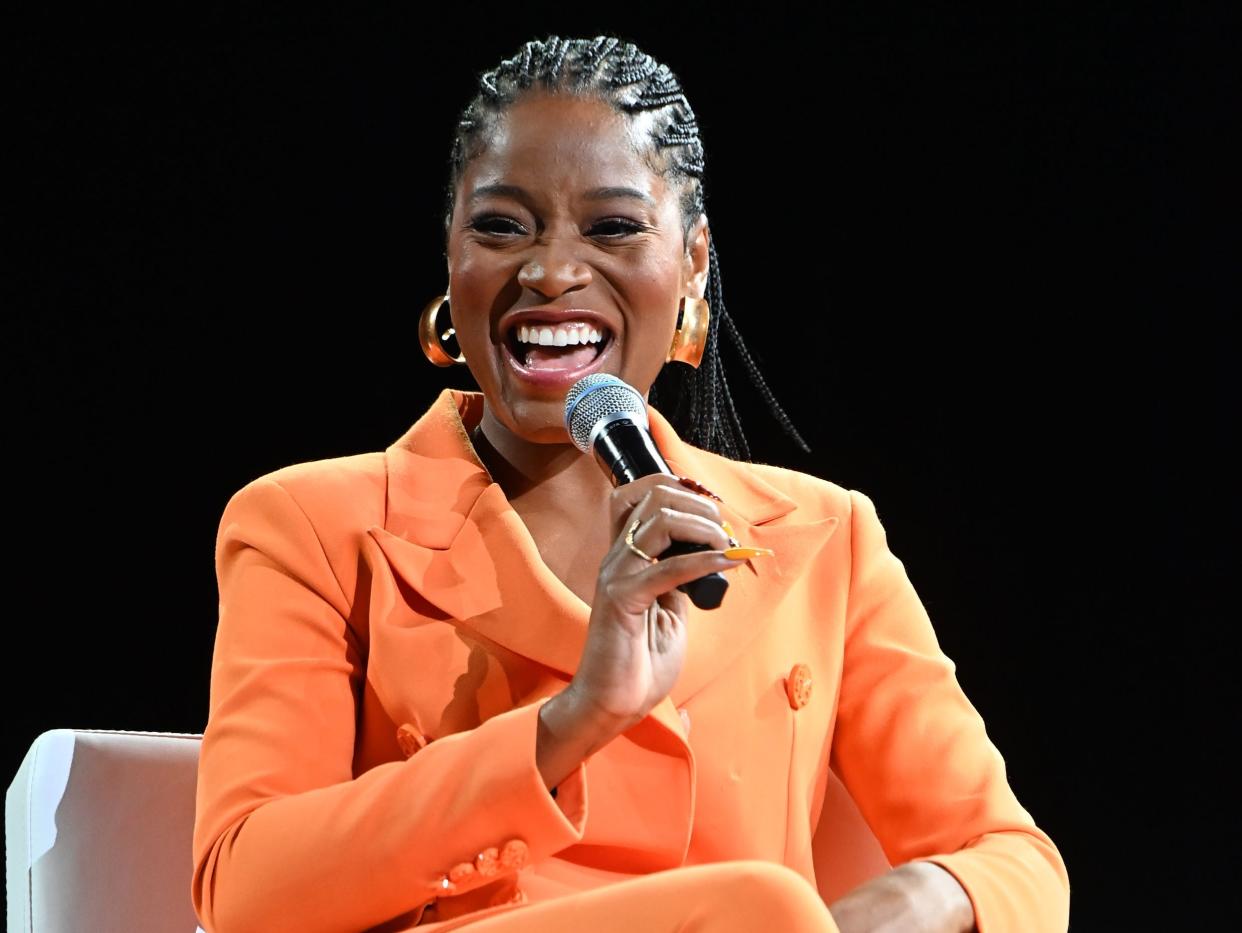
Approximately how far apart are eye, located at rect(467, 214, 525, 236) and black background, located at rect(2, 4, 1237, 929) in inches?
42.0

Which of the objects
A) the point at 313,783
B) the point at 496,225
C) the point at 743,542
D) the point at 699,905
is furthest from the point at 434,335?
the point at 699,905

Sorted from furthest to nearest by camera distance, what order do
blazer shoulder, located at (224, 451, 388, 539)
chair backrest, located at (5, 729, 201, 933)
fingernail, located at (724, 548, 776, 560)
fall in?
1. chair backrest, located at (5, 729, 201, 933)
2. blazer shoulder, located at (224, 451, 388, 539)
3. fingernail, located at (724, 548, 776, 560)

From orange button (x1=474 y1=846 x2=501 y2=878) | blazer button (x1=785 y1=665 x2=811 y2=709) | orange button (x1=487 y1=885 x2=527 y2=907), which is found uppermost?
blazer button (x1=785 y1=665 x2=811 y2=709)

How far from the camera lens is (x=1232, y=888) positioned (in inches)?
104

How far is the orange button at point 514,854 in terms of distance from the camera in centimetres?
132

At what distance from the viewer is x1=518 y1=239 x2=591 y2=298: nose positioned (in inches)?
62.3

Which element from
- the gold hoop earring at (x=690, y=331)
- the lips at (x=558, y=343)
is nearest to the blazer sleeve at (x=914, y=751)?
the gold hoop earring at (x=690, y=331)

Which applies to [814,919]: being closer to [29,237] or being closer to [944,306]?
[944,306]

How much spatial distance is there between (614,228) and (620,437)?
38 cm

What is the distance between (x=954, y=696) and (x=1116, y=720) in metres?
1.04

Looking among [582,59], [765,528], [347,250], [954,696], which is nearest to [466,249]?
[582,59]

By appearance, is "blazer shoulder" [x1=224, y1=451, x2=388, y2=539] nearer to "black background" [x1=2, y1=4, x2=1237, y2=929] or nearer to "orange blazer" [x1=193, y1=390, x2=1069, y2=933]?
"orange blazer" [x1=193, y1=390, x2=1069, y2=933]

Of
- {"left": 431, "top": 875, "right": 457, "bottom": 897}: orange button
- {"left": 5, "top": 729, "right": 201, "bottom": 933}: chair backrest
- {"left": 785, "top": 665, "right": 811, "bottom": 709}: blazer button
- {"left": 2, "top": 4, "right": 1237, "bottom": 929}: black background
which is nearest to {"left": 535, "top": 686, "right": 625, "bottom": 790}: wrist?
{"left": 431, "top": 875, "right": 457, "bottom": 897}: orange button

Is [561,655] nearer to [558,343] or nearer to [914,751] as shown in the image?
[558,343]
